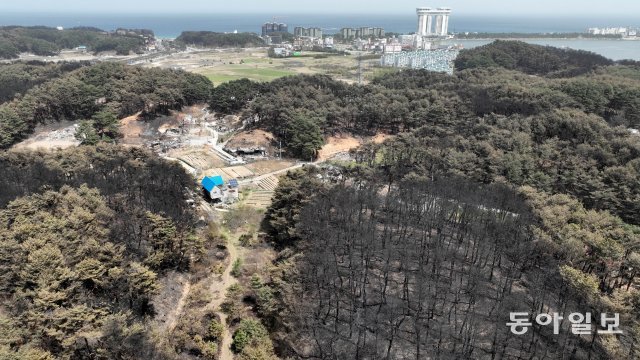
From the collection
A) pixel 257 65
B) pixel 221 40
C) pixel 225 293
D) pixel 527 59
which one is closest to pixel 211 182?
pixel 225 293

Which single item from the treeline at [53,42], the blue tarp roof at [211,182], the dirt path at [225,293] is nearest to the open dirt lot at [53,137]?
the blue tarp roof at [211,182]

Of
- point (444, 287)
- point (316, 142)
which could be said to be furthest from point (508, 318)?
point (316, 142)

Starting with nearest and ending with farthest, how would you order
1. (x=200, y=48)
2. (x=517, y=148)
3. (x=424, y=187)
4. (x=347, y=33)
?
1. (x=424, y=187)
2. (x=517, y=148)
3. (x=200, y=48)
4. (x=347, y=33)

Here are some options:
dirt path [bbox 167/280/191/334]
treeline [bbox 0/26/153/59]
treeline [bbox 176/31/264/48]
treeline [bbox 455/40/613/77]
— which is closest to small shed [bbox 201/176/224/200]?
dirt path [bbox 167/280/191/334]

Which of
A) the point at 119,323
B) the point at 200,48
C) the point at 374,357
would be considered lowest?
the point at 374,357

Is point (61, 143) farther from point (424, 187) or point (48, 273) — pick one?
point (424, 187)

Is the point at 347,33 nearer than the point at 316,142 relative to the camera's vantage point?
No

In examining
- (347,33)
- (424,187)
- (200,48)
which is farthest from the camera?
(347,33)

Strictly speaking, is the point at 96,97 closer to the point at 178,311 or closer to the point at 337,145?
the point at 337,145
